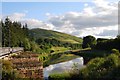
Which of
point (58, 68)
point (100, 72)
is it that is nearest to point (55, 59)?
point (58, 68)

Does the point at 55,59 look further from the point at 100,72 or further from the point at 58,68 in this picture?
the point at 100,72

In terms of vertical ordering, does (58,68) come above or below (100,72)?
below

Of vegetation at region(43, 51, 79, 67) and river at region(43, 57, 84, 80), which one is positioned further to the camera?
vegetation at region(43, 51, 79, 67)

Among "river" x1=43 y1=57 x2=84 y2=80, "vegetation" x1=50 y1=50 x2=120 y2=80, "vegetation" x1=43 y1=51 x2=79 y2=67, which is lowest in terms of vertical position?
"vegetation" x1=43 y1=51 x2=79 y2=67

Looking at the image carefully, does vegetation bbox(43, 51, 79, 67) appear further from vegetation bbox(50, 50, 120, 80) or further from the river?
vegetation bbox(50, 50, 120, 80)

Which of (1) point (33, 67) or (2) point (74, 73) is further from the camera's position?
(1) point (33, 67)

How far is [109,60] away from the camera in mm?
20094

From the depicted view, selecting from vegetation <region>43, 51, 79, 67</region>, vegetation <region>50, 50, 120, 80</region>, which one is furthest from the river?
vegetation <region>43, 51, 79, 67</region>

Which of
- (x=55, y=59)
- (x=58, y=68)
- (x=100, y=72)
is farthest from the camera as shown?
(x=55, y=59)

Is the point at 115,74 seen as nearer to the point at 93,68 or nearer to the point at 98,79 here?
the point at 98,79

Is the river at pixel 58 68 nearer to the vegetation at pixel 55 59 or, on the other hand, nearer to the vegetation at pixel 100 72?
the vegetation at pixel 100 72

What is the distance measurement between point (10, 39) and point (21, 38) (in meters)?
10.9

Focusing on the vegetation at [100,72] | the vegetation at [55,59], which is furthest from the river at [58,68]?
the vegetation at [55,59]

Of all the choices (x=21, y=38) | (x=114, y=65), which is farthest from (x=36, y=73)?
(x=21, y=38)
